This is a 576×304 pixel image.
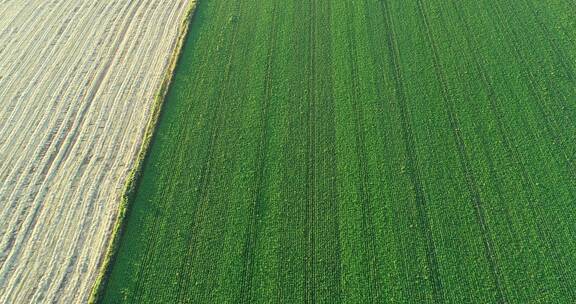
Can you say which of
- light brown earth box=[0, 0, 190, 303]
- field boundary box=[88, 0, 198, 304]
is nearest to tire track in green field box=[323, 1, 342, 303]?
field boundary box=[88, 0, 198, 304]

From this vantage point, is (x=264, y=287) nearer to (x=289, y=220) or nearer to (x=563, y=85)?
(x=289, y=220)

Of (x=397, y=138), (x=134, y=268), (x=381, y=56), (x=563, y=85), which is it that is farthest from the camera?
(x=381, y=56)

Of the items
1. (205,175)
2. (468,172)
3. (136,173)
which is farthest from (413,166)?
(136,173)

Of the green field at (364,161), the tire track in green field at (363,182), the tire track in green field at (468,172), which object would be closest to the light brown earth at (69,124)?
the green field at (364,161)

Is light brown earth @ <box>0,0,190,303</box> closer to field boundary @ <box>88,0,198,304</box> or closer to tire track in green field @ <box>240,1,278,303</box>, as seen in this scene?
field boundary @ <box>88,0,198,304</box>

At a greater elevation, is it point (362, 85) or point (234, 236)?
point (362, 85)

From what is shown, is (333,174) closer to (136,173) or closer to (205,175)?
(205,175)

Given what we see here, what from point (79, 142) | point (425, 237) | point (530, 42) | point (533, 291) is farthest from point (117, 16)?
point (533, 291)
